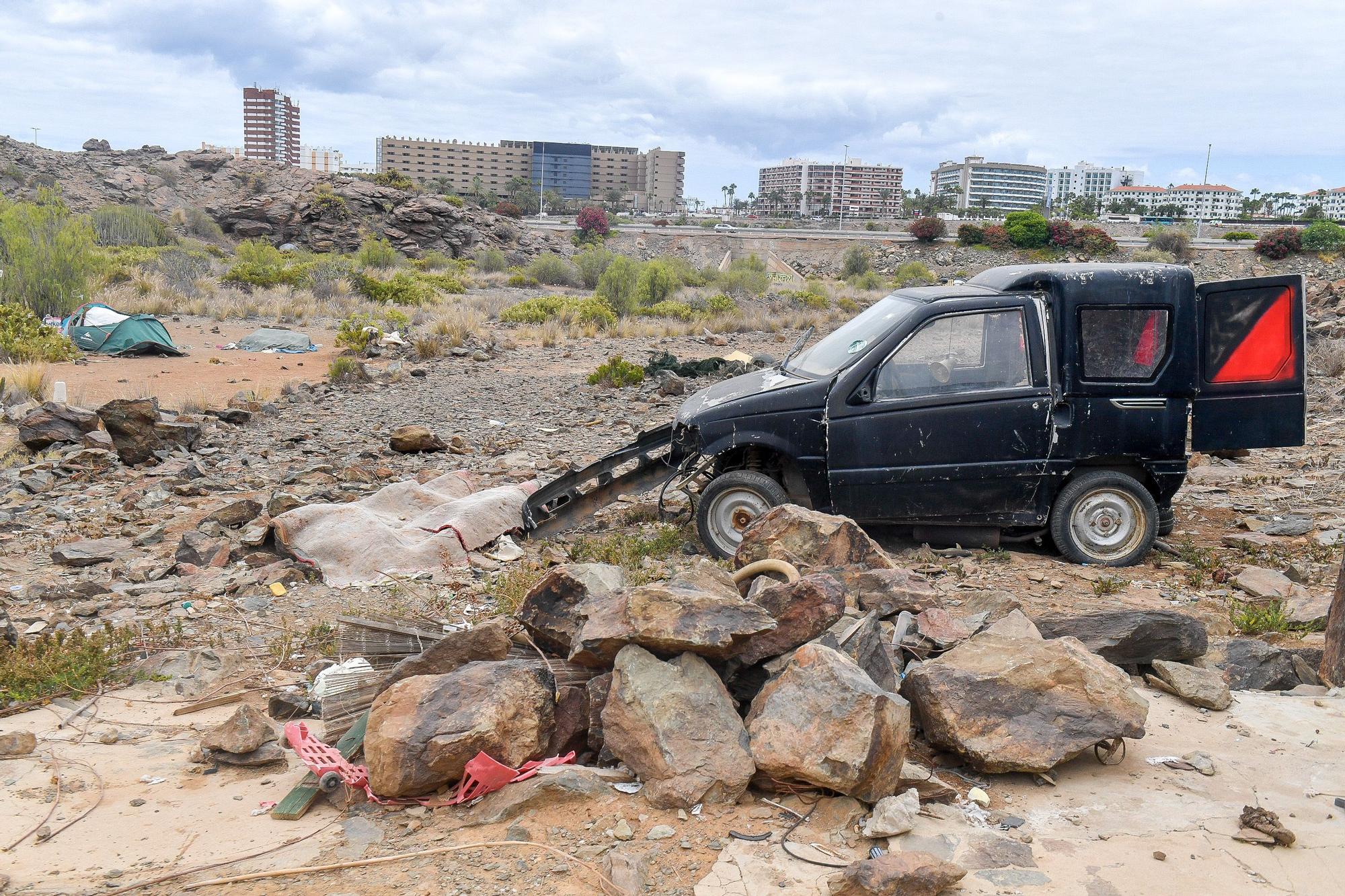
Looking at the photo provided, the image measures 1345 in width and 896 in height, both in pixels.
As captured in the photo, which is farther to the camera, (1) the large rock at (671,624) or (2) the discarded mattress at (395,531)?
(2) the discarded mattress at (395,531)

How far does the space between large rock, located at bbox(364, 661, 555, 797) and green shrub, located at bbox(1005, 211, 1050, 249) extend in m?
71.6

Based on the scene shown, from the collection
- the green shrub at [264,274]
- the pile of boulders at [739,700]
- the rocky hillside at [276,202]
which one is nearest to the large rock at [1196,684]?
the pile of boulders at [739,700]

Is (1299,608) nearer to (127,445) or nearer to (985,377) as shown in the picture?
(985,377)

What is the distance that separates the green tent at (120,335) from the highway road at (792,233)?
57911 mm

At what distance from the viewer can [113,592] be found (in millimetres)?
6551

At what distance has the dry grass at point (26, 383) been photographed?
1378 cm

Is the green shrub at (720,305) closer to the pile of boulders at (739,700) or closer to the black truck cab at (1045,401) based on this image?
the black truck cab at (1045,401)

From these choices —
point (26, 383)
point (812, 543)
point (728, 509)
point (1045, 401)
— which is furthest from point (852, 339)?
point (26, 383)

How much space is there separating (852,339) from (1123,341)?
178 centimetres

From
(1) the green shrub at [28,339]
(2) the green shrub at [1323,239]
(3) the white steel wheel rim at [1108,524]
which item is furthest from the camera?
(2) the green shrub at [1323,239]

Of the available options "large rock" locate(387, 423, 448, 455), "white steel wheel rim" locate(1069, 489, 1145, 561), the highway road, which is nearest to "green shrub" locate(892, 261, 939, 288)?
the highway road

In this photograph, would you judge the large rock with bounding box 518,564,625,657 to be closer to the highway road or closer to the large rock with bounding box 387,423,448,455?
the large rock with bounding box 387,423,448,455

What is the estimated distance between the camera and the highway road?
75.6 meters

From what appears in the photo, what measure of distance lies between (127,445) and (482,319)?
57.9ft
